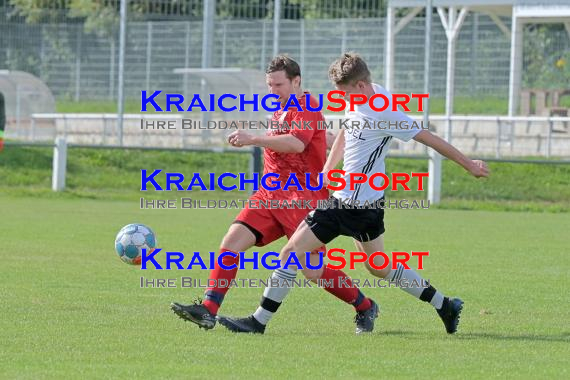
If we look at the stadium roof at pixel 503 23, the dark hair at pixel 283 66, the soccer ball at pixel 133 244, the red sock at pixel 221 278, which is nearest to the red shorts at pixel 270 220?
the red sock at pixel 221 278

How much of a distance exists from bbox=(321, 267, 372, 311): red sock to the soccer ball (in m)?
1.96

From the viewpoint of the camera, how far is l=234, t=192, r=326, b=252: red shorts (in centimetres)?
869

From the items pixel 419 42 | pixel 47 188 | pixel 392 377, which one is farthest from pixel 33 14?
pixel 392 377

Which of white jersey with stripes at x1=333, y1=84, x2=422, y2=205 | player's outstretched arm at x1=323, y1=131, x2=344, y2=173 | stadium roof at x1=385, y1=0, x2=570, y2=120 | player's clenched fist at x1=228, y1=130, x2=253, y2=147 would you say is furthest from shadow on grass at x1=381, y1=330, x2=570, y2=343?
stadium roof at x1=385, y1=0, x2=570, y2=120

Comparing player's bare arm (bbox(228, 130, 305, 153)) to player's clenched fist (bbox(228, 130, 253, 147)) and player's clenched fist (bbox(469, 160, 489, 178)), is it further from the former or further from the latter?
player's clenched fist (bbox(469, 160, 489, 178))

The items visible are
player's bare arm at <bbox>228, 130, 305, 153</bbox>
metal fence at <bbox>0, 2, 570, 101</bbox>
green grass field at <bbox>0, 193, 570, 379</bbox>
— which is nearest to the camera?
green grass field at <bbox>0, 193, 570, 379</bbox>

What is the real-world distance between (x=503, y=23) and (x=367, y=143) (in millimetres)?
18581

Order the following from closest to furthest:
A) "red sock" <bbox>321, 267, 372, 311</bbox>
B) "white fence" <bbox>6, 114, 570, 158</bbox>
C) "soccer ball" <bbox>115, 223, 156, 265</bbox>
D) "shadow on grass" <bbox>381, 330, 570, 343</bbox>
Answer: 1. "shadow on grass" <bbox>381, 330, 570, 343</bbox>
2. "red sock" <bbox>321, 267, 372, 311</bbox>
3. "soccer ball" <bbox>115, 223, 156, 265</bbox>
4. "white fence" <bbox>6, 114, 570, 158</bbox>

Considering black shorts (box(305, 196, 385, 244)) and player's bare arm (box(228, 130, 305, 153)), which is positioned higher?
player's bare arm (box(228, 130, 305, 153))

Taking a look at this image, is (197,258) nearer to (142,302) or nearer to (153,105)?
(142,302)

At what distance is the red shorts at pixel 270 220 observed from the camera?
869cm

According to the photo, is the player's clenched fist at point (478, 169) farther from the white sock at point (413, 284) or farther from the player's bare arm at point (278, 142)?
the player's bare arm at point (278, 142)

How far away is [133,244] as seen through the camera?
398 inches

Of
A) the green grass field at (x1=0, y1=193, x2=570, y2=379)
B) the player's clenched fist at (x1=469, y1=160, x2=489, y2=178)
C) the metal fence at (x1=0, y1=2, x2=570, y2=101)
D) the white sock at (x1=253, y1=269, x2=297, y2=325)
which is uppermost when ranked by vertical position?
the metal fence at (x1=0, y1=2, x2=570, y2=101)
